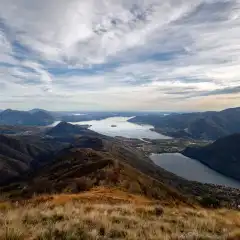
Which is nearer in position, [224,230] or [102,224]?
[102,224]

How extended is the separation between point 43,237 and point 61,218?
407 centimetres

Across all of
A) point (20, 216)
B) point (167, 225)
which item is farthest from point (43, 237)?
point (167, 225)

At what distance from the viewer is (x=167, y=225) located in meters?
14.0

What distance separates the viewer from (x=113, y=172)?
96.3m

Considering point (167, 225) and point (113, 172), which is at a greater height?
point (167, 225)

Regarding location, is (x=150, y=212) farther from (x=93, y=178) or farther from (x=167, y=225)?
(x=93, y=178)

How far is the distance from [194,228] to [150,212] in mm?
5306

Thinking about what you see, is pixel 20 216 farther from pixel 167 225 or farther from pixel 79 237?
pixel 167 225

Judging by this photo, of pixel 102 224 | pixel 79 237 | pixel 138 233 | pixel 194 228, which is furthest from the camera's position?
pixel 194 228

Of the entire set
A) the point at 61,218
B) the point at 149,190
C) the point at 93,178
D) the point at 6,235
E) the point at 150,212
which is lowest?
the point at 149,190

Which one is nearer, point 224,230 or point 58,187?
point 224,230

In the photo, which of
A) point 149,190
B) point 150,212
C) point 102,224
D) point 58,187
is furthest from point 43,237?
point 149,190

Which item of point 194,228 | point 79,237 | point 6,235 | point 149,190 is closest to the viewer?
point 6,235

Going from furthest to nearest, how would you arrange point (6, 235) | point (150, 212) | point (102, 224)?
point (150, 212) → point (102, 224) → point (6, 235)
